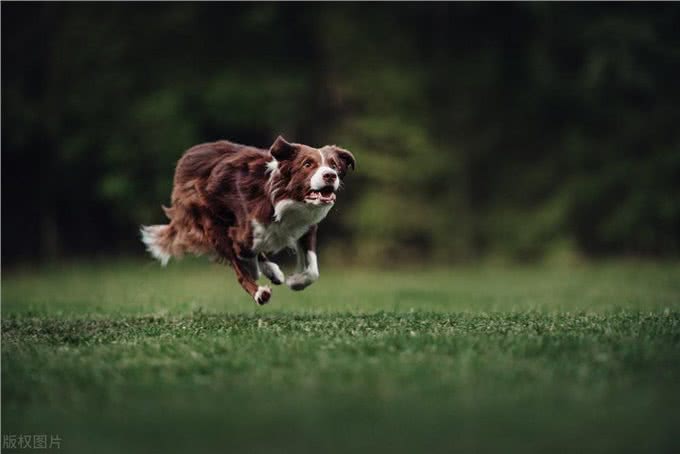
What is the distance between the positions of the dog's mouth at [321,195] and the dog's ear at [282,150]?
461 millimetres

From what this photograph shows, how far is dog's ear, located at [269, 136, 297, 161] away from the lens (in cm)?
920

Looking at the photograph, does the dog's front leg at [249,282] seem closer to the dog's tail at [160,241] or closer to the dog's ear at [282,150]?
the dog's tail at [160,241]

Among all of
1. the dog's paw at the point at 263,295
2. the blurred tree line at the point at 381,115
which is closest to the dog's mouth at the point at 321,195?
the dog's paw at the point at 263,295

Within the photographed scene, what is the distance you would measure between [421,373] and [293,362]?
1.02 m

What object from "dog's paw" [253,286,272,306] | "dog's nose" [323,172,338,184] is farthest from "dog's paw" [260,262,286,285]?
"dog's nose" [323,172,338,184]

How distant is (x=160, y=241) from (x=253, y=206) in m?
1.83

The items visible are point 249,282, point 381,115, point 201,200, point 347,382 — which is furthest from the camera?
point 381,115

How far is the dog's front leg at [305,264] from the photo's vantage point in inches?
384

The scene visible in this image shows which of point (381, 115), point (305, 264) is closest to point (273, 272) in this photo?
point (305, 264)

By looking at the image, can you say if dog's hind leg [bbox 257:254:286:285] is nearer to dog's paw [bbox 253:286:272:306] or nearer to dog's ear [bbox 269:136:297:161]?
dog's paw [bbox 253:286:272:306]

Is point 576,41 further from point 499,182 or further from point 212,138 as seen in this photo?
point 212,138

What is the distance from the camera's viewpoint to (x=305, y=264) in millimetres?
9938

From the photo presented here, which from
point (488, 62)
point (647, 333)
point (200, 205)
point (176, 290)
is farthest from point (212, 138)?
point (647, 333)

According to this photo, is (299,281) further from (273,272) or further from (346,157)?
(346,157)
